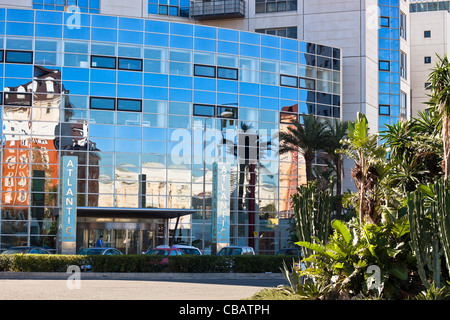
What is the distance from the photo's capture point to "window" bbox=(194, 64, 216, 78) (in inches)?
2126

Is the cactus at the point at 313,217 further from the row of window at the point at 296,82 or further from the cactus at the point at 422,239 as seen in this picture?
the row of window at the point at 296,82

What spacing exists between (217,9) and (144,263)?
3948 cm

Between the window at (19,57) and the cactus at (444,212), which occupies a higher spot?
the window at (19,57)

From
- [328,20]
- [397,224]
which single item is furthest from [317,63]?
[397,224]

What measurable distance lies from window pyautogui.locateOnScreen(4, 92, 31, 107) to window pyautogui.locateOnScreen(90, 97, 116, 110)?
169 inches

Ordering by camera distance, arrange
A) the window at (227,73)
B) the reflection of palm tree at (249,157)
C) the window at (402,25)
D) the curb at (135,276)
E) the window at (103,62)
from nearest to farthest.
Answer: the curb at (135,276)
the window at (103,62)
the reflection of palm tree at (249,157)
the window at (227,73)
the window at (402,25)

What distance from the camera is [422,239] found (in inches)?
629

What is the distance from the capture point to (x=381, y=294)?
55.8 feet

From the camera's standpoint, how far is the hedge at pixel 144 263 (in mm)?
33156

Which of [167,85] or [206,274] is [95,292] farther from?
[167,85]

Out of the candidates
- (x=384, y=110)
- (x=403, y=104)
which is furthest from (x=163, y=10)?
(x=403, y=104)

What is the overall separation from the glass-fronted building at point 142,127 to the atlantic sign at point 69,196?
26 centimetres

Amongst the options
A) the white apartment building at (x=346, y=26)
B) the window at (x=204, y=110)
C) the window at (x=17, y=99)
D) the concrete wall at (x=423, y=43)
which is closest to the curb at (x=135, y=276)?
the window at (x=17, y=99)

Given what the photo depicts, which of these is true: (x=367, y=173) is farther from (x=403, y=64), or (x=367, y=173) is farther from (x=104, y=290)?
(x=403, y=64)
